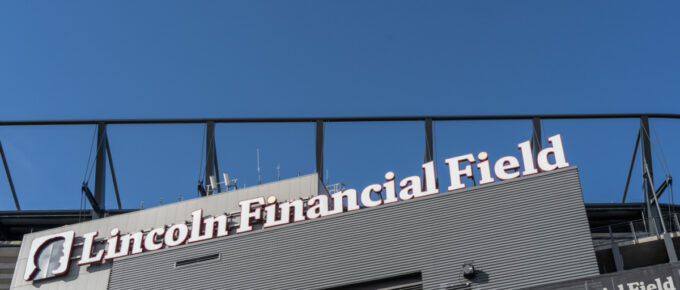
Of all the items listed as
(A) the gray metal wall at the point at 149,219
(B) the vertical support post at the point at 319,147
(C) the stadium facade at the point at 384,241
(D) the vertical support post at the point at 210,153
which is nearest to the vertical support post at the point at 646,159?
(C) the stadium facade at the point at 384,241

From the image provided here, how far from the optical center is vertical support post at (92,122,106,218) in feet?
175

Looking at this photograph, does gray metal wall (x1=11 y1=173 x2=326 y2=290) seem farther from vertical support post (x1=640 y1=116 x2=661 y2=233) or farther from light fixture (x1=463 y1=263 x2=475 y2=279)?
vertical support post (x1=640 y1=116 x2=661 y2=233)

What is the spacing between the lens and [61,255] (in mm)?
44438

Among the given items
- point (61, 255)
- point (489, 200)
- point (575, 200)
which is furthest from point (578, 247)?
point (61, 255)

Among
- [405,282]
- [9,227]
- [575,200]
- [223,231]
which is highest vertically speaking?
[9,227]

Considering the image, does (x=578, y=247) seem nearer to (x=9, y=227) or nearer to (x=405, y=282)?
(x=405, y=282)

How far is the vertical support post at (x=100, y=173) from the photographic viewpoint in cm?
5341

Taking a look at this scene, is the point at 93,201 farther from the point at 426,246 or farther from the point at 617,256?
the point at 617,256

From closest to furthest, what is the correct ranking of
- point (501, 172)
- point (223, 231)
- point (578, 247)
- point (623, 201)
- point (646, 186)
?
point (578, 247) < point (501, 172) < point (223, 231) < point (646, 186) < point (623, 201)

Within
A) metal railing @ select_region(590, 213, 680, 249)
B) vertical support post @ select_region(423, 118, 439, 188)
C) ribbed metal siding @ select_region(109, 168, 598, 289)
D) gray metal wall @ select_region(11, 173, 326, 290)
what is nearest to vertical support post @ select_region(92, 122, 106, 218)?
gray metal wall @ select_region(11, 173, 326, 290)

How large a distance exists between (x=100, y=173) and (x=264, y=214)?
1925cm

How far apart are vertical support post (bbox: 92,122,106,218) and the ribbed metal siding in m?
15.7

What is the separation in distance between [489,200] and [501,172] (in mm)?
2808

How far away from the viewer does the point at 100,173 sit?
54.7 meters
